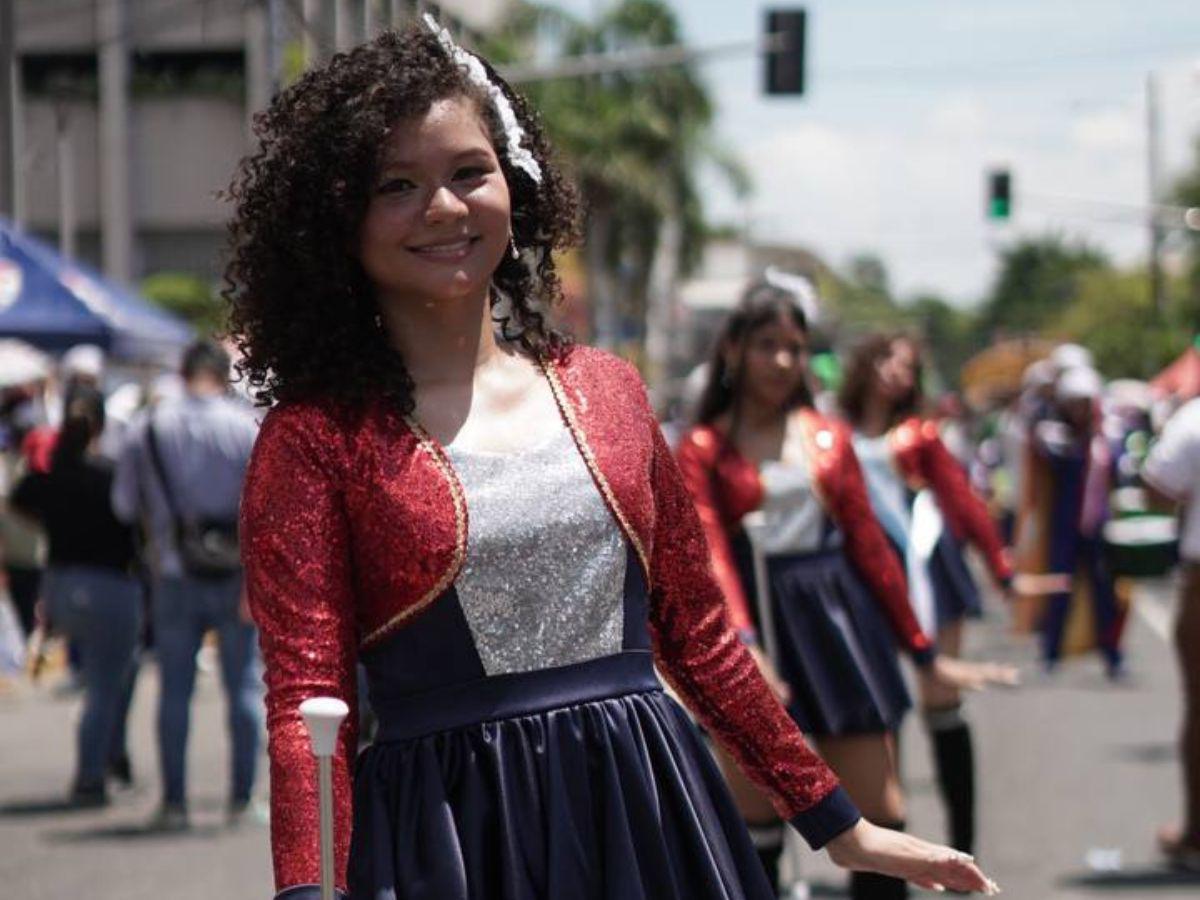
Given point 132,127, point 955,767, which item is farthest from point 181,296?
point 955,767

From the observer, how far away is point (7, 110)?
19.6 metres

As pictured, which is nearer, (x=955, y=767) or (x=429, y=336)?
(x=429, y=336)

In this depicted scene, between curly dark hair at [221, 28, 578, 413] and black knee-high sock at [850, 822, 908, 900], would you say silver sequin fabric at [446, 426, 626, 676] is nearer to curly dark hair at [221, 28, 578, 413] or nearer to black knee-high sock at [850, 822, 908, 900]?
curly dark hair at [221, 28, 578, 413]

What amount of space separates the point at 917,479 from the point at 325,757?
6.48m

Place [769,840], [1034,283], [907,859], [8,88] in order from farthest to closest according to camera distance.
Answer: [1034,283] → [8,88] → [769,840] → [907,859]

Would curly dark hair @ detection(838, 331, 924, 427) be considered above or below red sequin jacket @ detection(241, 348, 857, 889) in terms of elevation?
below

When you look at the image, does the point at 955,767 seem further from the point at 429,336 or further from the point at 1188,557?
the point at 429,336

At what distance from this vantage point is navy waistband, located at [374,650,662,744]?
3205 mm

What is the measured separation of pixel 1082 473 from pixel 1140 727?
2625 mm

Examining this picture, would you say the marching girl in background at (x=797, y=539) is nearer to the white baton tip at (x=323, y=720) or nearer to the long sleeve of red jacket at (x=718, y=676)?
the long sleeve of red jacket at (x=718, y=676)

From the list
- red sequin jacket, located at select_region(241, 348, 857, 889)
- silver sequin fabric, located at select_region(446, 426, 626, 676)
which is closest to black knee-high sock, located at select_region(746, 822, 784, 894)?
red sequin jacket, located at select_region(241, 348, 857, 889)

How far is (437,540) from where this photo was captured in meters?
3.16

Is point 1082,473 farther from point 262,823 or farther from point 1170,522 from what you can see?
point 262,823

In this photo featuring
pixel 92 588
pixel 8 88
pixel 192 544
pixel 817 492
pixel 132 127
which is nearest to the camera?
pixel 817 492
